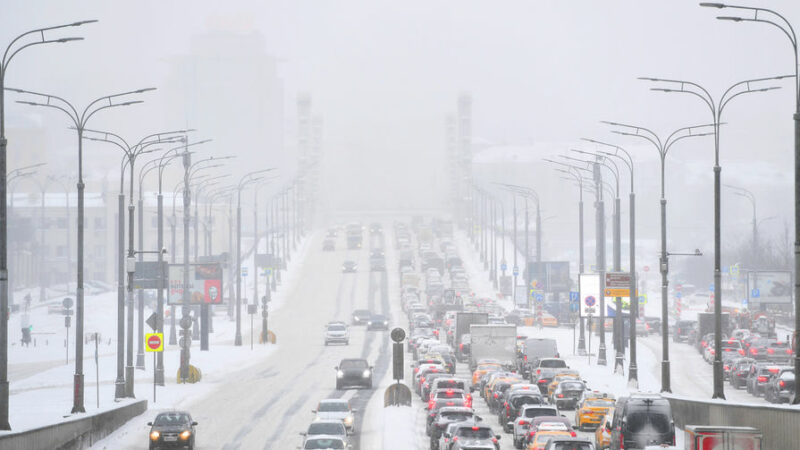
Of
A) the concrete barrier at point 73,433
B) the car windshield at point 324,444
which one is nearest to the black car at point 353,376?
the concrete barrier at point 73,433

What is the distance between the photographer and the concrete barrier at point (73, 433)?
3409cm

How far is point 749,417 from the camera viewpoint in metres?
37.2

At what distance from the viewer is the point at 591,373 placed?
70.4 meters

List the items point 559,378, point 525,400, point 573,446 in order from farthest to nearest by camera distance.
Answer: point 559,378, point 525,400, point 573,446

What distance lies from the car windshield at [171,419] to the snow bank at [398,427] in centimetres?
560

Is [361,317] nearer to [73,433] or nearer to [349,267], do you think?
[349,267]

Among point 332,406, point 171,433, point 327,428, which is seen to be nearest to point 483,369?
point 332,406

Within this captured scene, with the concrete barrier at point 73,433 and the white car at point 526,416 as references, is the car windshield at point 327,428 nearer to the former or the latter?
the white car at point 526,416

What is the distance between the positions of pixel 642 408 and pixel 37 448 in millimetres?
14409

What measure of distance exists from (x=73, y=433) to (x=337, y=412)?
9.66 meters

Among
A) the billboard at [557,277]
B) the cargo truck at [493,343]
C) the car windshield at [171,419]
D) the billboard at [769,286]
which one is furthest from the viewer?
the billboard at [557,277]

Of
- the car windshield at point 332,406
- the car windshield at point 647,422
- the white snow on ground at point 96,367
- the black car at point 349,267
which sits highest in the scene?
the black car at point 349,267

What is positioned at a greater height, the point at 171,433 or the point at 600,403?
the point at 600,403

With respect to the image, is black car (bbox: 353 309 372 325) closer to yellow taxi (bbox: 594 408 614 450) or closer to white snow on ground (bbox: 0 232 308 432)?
white snow on ground (bbox: 0 232 308 432)
